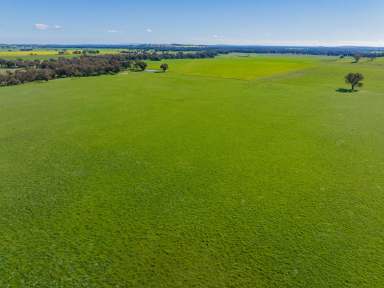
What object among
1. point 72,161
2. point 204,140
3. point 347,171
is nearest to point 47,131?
point 72,161

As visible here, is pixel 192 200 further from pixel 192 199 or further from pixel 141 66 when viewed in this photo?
pixel 141 66

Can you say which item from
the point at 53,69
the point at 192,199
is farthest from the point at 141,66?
the point at 192,199

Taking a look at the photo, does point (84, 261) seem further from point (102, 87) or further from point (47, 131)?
point (102, 87)

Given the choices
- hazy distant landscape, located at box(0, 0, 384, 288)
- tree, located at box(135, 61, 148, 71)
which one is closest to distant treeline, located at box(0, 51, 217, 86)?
tree, located at box(135, 61, 148, 71)

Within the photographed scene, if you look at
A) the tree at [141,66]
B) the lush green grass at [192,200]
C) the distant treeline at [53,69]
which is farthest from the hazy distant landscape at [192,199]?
the tree at [141,66]

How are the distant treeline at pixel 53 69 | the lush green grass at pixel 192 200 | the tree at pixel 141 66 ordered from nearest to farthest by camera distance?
the lush green grass at pixel 192 200, the distant treeline at pixel 53 69, the tree at pixel 141 66

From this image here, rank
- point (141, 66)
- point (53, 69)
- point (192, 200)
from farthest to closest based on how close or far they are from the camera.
→ point (141, 66), point (53, 69), point (192, 200)

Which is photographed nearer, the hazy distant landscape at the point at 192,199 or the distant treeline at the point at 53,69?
the hazy distant landscape at the point at 192,199

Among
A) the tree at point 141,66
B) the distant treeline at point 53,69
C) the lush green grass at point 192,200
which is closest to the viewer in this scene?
the lush green grass at point 192,200

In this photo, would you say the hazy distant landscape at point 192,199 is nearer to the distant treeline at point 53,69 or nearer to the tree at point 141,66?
the distant treeline at point 53,69
